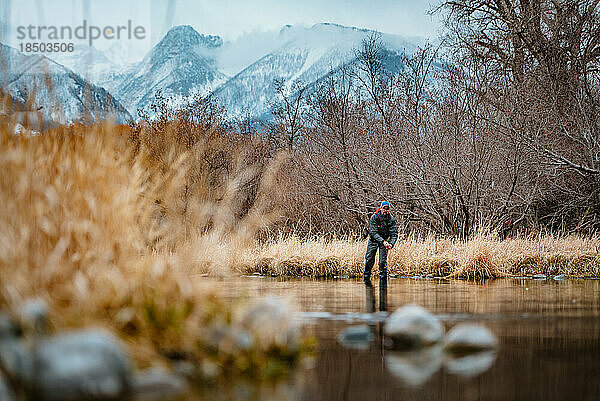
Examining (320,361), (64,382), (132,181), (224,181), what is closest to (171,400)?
(64,382)

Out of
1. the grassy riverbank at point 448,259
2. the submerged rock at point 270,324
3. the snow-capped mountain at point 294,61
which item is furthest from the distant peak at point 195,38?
the submerged rock at point 270,324

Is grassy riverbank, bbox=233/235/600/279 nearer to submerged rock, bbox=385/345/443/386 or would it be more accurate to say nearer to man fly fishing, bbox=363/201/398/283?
man fly fishing, bbox=363/201/398/283

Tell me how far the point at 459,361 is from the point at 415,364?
443mm

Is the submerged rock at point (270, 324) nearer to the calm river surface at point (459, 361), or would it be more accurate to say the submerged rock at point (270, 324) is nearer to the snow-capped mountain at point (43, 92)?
the calm river surface at point (459, 361)

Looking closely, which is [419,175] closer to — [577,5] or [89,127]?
[577,5]

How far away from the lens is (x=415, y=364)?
707 centimetres

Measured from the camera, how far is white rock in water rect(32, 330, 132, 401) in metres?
5.19

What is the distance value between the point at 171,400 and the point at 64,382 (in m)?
0.81

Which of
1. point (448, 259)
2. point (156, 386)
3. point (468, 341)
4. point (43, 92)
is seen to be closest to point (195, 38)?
point (448, 259)

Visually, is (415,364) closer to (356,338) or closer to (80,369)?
(356,338)

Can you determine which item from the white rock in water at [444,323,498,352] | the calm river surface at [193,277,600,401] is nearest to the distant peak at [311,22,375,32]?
the calm river surface at [193,277,600,401]

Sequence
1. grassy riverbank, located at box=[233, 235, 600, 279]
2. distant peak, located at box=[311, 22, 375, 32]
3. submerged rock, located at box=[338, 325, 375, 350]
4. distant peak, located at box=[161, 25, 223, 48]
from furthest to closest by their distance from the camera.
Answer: distant peak, located at box=[311, 22, 375, 32]
distant peak, located at box=[161, 25, 223, 48]
grassy riverbank, located at box=[233, 235, 600, 279]
submerged rock, located at box=[338, 325, 375, 350]

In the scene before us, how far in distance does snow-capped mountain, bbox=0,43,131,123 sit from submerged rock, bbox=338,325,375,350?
3.72m

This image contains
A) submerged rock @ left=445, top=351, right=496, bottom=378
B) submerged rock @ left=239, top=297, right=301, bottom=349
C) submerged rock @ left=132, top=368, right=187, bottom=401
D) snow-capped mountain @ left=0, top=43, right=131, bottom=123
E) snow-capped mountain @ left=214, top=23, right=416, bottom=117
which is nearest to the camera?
submerged rock @ left=132, top=368, right=187, bottom=401
